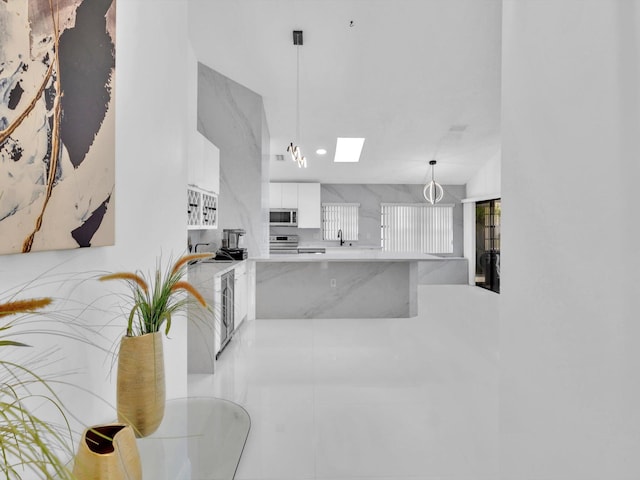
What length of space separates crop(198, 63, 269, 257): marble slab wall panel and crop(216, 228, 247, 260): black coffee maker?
0.58 feet

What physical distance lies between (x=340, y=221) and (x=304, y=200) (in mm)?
985

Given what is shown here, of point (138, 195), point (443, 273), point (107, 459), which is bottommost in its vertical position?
point (443, 273)

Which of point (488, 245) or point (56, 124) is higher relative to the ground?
point (56, 124)

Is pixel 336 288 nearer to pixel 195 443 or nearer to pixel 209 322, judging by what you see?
pixel 209 322

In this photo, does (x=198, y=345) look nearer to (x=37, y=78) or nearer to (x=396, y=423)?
(x=396, y=423)

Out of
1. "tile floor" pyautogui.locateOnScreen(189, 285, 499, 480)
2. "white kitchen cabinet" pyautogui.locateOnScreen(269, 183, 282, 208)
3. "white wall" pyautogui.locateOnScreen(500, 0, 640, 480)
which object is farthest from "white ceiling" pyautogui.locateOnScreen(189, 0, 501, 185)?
"tile floor" pyautogui.locateOnScreen(189, 285, 499, 480)

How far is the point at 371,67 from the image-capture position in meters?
4.55

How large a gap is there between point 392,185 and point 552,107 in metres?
7.20

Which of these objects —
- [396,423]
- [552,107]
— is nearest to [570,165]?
[552,107]

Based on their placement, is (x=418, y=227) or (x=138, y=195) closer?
(x=138, y=195)

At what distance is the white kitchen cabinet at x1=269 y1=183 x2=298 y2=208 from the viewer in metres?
7.79

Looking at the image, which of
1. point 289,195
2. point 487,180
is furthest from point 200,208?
point 487,180

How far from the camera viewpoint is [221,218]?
16.1 ft

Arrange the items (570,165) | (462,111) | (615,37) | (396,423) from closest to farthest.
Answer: (615,37) → (570,165) → (396,423) → (462,111)
